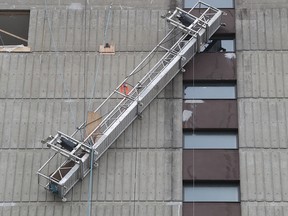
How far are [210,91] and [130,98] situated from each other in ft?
11.8

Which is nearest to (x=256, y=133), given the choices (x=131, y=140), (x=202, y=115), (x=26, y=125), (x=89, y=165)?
(x=202, y=115)

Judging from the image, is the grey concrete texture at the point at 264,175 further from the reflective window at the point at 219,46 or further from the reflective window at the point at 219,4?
the reflective window at the point at 219,4

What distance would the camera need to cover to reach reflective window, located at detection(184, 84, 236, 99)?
3077 cm

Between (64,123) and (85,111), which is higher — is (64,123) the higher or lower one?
the lower one

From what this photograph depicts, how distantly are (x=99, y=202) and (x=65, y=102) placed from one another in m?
4.69

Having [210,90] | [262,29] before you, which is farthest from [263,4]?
[210,90]

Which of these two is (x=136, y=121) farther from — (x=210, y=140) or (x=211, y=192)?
(x=211, y=192)

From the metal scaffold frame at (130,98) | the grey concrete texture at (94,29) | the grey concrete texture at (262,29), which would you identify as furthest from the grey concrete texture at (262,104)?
the grey concrete texture at (94,29)

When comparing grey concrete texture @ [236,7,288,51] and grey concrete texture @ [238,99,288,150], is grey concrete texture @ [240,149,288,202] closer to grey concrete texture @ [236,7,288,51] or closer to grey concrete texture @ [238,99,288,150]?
grey concrete texture @ [238,99,288,150]

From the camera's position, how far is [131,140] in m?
30.0

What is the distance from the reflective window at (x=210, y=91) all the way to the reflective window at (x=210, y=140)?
169 centimetres

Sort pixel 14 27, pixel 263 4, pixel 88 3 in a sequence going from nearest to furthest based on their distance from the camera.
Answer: pixel 263 4 < pixel 88 3 < pixel 14 27

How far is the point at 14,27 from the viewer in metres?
34.1

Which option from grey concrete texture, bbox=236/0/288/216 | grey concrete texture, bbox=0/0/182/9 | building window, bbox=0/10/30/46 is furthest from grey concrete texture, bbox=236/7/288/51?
building window, bbox=0/10/30/46
